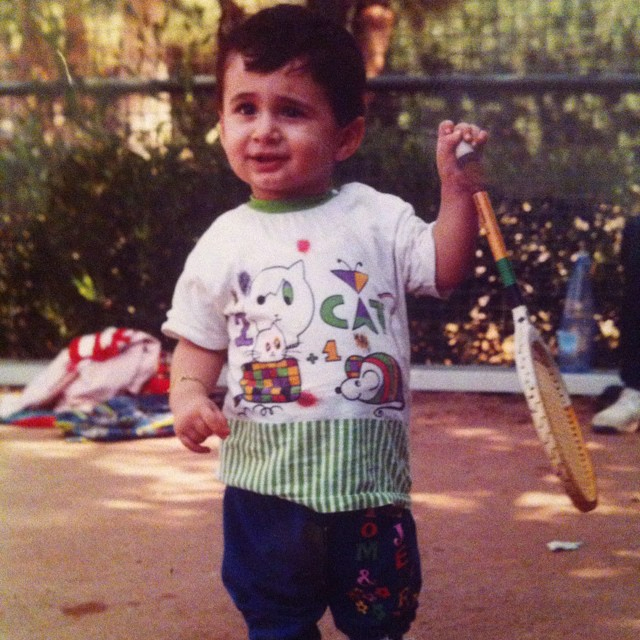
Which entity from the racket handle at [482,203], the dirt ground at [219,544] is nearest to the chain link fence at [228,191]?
the dirt ground at [219,544]

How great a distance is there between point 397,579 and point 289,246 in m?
0.66

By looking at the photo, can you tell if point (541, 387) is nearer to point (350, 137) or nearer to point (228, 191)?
point (350, 137)

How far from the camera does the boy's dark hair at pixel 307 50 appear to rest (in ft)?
7.29

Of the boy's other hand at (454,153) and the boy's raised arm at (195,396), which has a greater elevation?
the boy's other hand at (454,153)

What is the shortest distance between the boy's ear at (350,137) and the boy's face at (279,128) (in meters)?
0.04

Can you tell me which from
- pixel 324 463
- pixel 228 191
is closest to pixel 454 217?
pixel 324 463

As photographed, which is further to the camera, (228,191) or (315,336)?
(228,191)

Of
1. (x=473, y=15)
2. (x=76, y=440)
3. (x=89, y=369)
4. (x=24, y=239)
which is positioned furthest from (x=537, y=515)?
(x=24, y=239)

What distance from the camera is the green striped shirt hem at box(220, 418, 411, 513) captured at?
2148 millimetres

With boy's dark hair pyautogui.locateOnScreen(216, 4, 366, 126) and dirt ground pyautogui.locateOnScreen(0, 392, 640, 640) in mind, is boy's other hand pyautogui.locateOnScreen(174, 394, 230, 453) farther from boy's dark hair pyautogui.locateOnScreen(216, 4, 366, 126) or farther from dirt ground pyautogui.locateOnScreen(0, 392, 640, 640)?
dirt ground pyautogui.locateOnScreen(0, 392, 640, 640)

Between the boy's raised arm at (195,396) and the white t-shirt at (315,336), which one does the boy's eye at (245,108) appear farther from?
the boy's raised arm at (195,396)

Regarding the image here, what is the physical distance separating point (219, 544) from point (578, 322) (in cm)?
294

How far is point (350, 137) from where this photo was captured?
2.36 m

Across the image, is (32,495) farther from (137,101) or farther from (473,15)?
(473,15)
